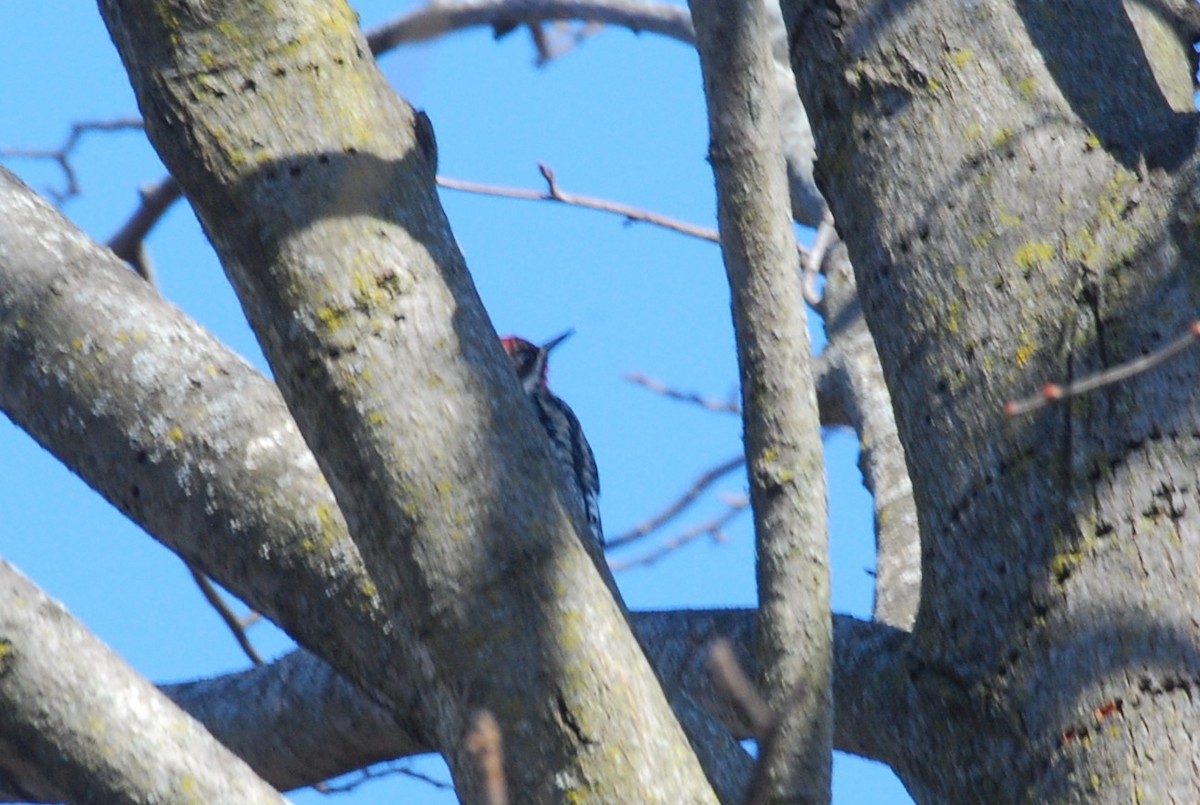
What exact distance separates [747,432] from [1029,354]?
453 millimetres

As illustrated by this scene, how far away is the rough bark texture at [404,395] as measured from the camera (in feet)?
5.03

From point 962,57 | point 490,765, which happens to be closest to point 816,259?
point 962,57

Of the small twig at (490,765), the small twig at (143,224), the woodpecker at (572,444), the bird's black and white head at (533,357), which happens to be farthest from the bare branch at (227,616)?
the bird's black and white head at (533,357)

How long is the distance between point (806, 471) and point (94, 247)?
1.22 m

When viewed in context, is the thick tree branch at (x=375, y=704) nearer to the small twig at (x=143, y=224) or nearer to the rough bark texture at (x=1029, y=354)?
the rough bark texture at (x=1029, y=354)

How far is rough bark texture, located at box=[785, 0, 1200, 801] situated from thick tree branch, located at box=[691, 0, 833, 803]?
0.16 metres

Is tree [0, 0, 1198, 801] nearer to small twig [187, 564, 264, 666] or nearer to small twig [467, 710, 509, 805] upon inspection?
small twig [467, 710, 509, 805]

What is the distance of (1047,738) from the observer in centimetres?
174

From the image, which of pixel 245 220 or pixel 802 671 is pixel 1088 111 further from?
pixel 245 220

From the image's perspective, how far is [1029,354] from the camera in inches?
72.8

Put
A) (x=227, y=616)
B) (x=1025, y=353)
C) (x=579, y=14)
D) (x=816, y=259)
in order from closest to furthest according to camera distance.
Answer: (x=1025, y=353) → (x=227, y=616) → (x=816, y=259) → (x=579, y=14)

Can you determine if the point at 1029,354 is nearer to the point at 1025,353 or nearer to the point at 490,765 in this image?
the point at 1025,353

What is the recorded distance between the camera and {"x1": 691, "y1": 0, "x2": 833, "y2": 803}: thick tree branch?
1.89m

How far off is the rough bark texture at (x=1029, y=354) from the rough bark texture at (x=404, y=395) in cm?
46
